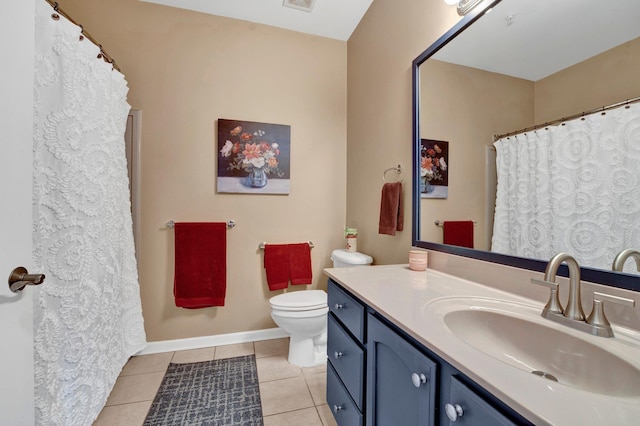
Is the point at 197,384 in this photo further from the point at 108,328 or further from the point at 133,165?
the point at 133,165

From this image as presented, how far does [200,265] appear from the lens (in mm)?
2053

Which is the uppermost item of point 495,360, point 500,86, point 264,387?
point 500,86

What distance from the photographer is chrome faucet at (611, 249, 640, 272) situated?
0.68m

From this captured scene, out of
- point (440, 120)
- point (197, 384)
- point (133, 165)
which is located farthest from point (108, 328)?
point (440, 120)

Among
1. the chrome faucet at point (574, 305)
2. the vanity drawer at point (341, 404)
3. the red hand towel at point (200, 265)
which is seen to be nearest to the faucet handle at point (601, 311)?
the chrome faucet at point (574, 305)

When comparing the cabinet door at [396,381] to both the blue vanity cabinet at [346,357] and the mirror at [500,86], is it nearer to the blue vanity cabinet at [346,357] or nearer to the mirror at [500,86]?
the blue vanity cabinet at [346,357]

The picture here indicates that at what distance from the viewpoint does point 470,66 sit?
121 cm

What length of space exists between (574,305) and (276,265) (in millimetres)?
1847

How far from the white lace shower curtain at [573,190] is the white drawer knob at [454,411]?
61 cm

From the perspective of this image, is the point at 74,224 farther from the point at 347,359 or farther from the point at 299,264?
the point at 299,264

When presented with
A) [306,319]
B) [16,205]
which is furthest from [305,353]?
[16,205]

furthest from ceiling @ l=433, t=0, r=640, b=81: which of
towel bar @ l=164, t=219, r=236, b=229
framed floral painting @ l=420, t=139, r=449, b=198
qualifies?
towel bar @ l=164, t=219, r=236, b=229

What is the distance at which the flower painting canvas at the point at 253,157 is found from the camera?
83.7 inches

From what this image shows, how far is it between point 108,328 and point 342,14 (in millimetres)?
2681
